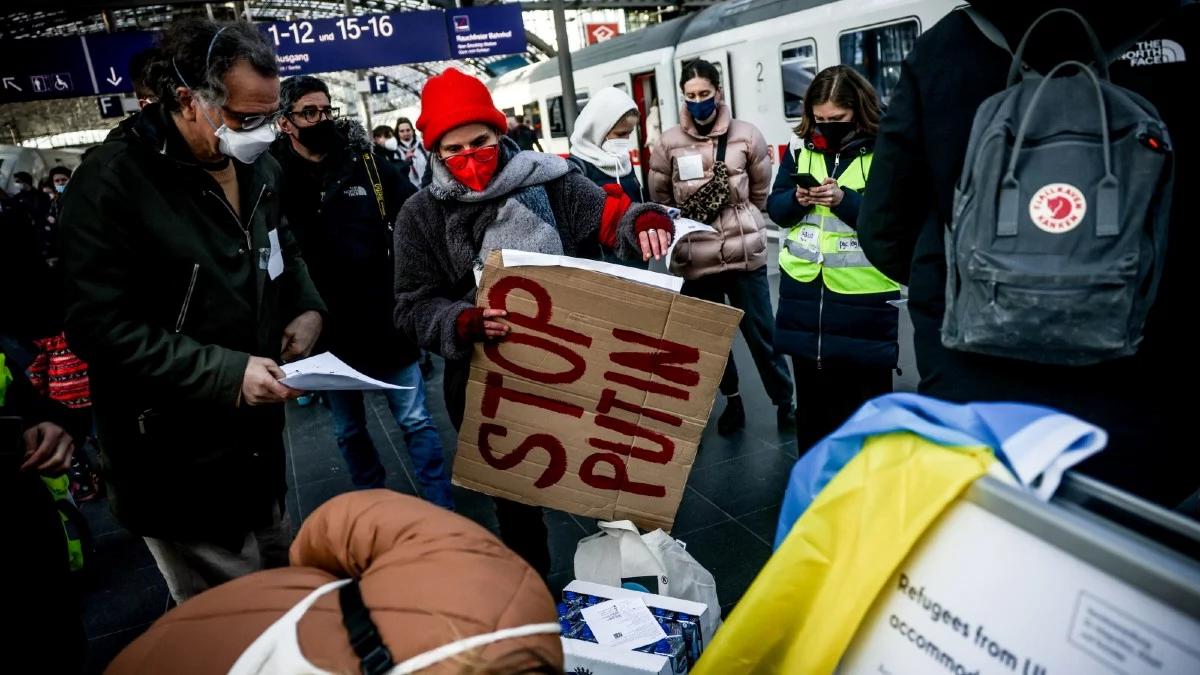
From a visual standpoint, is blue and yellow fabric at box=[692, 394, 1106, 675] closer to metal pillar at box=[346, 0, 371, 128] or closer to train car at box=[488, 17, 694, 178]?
train car at box=[488, 17, 694, 178]

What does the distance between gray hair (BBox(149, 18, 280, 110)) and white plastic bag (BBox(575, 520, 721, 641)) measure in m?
1.52

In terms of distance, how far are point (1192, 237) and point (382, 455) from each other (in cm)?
380

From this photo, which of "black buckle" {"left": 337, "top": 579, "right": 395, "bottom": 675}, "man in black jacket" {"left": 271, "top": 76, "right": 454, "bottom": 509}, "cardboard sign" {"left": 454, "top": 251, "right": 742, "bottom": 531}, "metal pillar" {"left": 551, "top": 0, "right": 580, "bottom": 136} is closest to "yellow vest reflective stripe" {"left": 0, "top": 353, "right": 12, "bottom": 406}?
"cardboard sign" {"left": 454, "top": 251, "right": 742, "bottom": 531}

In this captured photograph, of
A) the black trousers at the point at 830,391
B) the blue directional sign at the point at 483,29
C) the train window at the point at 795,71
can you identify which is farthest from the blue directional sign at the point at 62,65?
the black trousers at the point at 830,391

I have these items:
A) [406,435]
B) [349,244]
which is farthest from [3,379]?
[406,435]

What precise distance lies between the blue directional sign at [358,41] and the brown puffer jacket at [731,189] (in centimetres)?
934

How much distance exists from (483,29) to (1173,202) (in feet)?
40.1

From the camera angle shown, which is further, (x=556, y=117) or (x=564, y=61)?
(x=556, y=117)

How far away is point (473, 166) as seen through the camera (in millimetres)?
2121

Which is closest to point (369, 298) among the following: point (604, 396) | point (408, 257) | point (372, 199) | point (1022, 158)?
point (372, 199)

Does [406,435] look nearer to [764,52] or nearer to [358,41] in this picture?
[764,52]

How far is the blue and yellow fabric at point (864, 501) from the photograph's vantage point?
0.85 m

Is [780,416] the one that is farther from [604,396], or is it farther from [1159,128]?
[1159,128]

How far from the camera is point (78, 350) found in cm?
175
